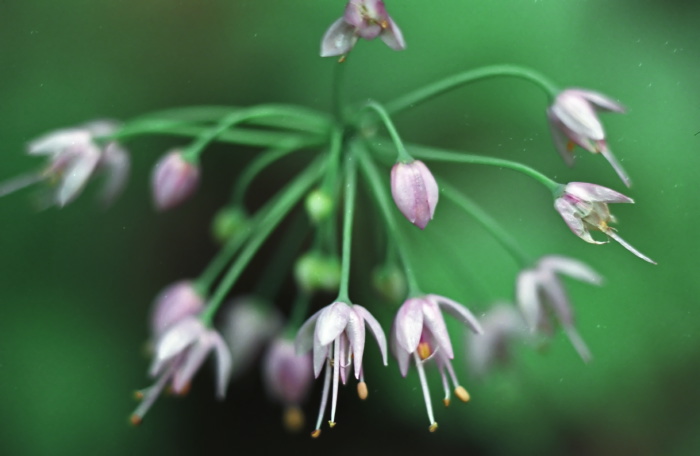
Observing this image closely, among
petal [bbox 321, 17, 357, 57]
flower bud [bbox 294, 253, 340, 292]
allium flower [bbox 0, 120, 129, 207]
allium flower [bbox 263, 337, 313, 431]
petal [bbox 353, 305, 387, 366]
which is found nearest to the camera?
petal [bbox 353, 305, 387, 366]

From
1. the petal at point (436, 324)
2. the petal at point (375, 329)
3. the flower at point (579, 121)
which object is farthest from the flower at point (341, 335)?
the flower at point (579, 121)

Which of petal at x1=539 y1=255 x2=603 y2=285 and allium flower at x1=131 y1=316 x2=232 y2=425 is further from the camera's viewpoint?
petal at x1=539 y1=255 x2=603 y2=285

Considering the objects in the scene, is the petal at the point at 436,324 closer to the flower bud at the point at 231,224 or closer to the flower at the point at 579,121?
the flower at the point at 579,121

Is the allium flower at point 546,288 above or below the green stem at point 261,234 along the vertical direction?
below

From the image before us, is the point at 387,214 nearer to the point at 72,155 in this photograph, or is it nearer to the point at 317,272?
the point at 317,272

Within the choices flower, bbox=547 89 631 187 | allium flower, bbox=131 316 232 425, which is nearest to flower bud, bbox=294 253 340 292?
allium flower, bbox=131 316 232 425

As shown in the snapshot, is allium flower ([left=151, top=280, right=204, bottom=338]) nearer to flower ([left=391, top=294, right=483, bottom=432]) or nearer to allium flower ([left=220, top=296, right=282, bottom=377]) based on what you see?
allium flower ([left=220, top=296, right=282, bottom=377])

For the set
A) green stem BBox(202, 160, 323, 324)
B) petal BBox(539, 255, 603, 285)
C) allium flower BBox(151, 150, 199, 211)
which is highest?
allium flower BBox(151, 150, 199, 211)
